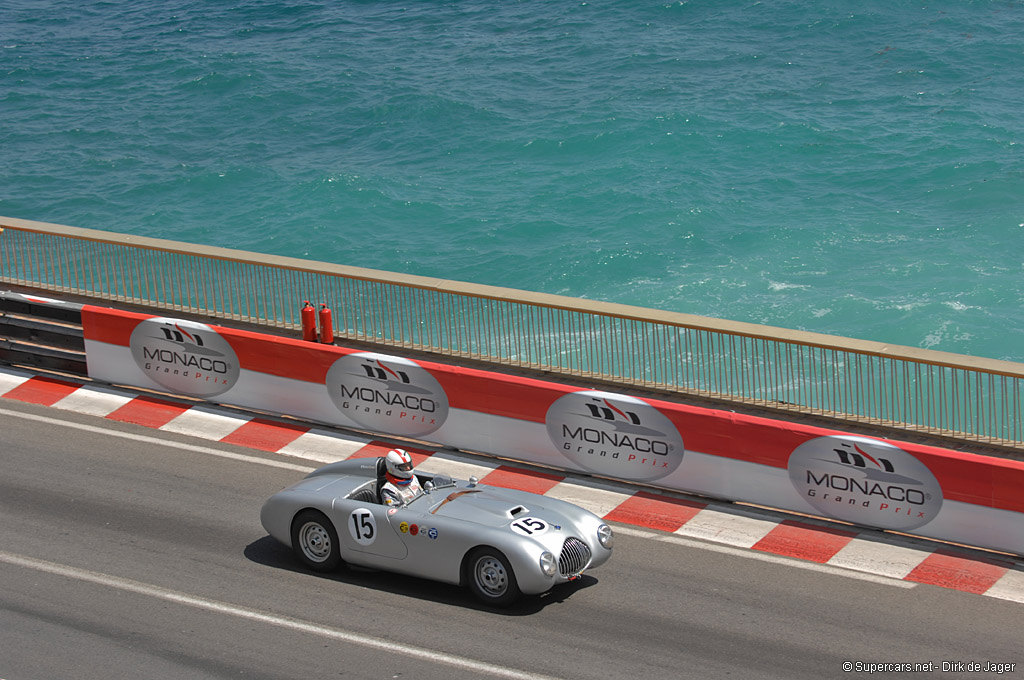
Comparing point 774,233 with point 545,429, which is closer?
point 545,429

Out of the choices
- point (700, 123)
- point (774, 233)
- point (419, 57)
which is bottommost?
point (774, 233)

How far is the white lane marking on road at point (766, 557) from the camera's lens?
1061 cm

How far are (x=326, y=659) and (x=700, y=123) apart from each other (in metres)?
32.0

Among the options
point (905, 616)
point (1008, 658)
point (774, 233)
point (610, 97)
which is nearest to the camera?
point (1008, 658)

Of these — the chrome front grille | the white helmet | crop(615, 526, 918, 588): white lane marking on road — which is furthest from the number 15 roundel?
crop(615, 526, 918, 588): white lane marking on road

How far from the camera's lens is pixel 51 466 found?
13172 mm

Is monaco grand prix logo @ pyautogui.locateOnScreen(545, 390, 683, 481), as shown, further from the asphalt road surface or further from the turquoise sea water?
the turquoise sea water

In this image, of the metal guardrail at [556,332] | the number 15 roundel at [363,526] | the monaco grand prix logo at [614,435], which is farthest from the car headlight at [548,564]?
the metal guardrail at [556,332]

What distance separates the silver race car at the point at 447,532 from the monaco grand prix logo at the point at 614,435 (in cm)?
223

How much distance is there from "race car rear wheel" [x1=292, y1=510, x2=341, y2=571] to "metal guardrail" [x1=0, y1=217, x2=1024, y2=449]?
3.91 m

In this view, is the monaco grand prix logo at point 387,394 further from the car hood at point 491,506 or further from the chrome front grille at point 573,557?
the chrome front grille at point 573,557

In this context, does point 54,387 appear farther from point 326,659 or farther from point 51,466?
point 326,659

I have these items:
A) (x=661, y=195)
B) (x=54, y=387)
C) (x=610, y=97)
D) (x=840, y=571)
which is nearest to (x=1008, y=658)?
(x=840, y=571)

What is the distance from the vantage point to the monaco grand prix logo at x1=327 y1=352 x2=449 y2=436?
1370 cm
